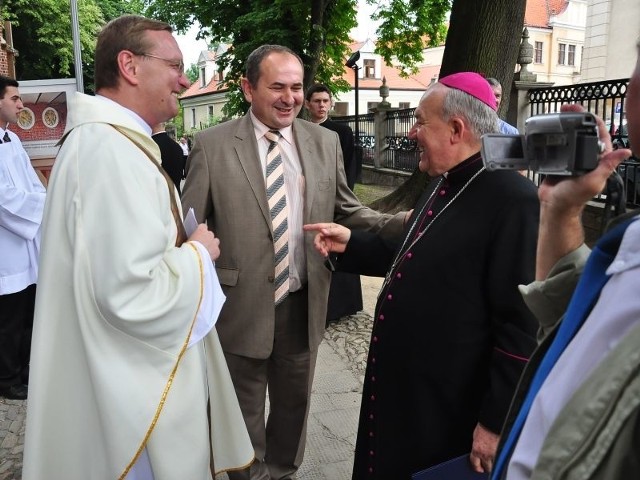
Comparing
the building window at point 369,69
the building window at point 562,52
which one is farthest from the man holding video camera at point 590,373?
the building window at point 369,69

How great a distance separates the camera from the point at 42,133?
6352 mm

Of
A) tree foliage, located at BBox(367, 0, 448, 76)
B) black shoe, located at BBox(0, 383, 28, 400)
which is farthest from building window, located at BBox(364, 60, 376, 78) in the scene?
black shoe, located at BBox(0, 383, 28, 400)

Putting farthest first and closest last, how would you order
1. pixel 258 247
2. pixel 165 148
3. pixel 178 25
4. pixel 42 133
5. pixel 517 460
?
pixel 178 25 < pixel 42 133 < pixel 165 148 < pixel 258 247 < pixel 517 460

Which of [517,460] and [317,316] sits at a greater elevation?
[517,460]

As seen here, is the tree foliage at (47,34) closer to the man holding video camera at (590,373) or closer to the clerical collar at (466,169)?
the clerical collar at (466,169)

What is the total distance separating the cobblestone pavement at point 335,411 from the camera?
3123mm

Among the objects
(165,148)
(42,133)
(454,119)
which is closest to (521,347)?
(454,119)

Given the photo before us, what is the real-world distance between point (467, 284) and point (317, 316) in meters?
1.02

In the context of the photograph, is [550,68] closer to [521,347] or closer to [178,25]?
[178,25]

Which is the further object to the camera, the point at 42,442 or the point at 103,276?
the point at 42,442

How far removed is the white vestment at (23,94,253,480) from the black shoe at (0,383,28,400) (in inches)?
98.5

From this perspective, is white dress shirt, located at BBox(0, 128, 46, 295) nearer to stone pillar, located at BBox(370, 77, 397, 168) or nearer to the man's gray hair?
the man's gray hair

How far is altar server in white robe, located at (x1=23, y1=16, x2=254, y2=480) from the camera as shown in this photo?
1704 mm

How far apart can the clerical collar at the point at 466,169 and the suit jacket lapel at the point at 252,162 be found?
0.91m
